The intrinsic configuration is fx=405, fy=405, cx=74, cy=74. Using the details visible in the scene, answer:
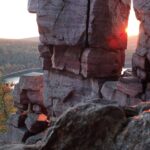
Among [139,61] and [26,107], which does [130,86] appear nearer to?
[139,61]

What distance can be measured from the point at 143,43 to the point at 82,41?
181 inches

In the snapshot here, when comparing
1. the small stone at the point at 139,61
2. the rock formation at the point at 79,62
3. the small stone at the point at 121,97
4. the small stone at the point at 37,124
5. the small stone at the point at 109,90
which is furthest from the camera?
the small stone at the point at 37,124

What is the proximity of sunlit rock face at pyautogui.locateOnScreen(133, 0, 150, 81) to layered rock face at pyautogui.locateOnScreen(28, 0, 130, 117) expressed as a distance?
8.80ft

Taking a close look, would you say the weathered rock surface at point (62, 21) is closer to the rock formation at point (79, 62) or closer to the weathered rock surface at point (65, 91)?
the rock formation at point (79, 62)

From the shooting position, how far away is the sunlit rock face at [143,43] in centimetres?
2141

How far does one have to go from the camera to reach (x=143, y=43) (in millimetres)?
22422

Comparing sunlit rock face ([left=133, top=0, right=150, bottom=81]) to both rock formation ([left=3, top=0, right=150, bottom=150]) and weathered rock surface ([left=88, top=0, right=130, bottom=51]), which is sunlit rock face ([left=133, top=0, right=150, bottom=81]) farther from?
weathered rock surface ([left=88, top=0, right=130, bottom=51])

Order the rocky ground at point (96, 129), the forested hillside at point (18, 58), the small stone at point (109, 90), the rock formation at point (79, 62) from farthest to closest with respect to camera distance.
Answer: the forested hillside at point (18, 58), the small stone at point (109, 90), the rock formation at point (79, 62), the rocky ground at point (96, 129)

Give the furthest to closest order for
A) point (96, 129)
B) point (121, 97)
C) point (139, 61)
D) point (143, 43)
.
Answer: point (121, 97)
point (139, 61)
point (143, 43)
point (96, 129)

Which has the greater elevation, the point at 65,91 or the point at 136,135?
the point at 136,135

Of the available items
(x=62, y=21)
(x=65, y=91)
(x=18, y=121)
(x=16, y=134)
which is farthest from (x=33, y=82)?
(x=62, y=21)

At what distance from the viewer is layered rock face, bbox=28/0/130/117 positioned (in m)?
25.1

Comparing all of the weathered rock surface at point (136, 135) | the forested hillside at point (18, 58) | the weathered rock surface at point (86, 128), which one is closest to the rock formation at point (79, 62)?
the weathered rock surface at point (86, 128)

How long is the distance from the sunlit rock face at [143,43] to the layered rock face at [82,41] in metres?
2.68
